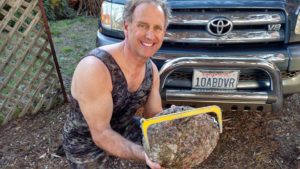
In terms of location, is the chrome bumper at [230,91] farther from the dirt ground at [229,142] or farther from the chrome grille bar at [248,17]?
the dirt ground at [229,142]

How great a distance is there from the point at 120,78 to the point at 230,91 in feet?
3.35

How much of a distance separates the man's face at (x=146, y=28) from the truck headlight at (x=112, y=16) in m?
1.08

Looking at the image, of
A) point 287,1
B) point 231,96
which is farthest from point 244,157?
point 287,1

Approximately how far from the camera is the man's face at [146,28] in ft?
5.52

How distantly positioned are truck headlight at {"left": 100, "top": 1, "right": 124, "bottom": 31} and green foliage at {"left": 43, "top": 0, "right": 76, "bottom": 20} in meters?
5.02

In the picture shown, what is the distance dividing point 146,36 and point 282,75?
142cm

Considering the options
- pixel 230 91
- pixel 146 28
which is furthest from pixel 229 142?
pixel 146 28

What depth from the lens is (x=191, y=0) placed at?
2.66 m

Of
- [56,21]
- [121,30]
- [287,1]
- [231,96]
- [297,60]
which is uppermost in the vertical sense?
[287,1]

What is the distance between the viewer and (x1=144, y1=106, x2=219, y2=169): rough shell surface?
1.50 meters

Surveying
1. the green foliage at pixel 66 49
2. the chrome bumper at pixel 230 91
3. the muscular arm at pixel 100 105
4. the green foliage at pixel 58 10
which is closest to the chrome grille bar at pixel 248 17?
the chrome bumper at pixel 230 91

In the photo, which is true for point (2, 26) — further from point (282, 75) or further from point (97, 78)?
point (282, 75)

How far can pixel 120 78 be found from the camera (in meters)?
1.82

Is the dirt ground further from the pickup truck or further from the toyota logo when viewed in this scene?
the toyota logo
